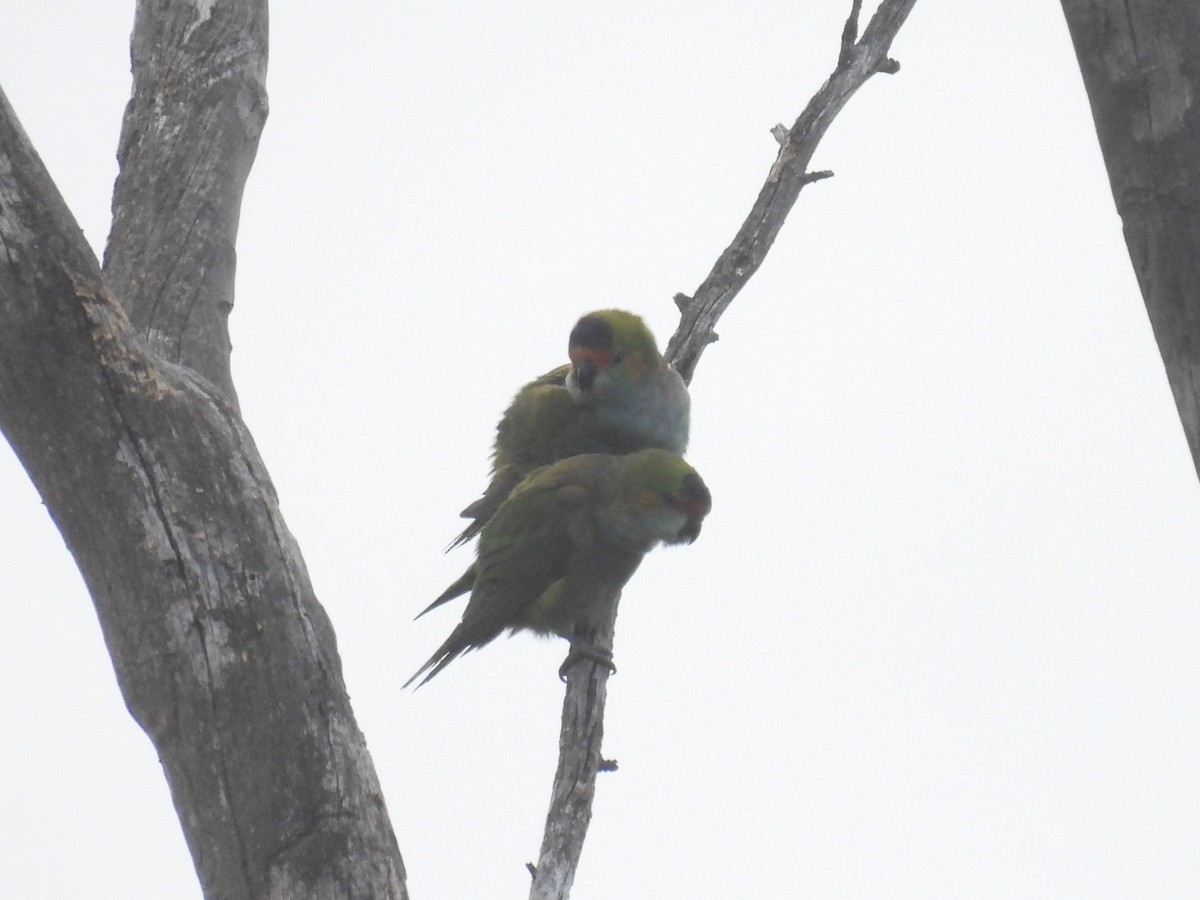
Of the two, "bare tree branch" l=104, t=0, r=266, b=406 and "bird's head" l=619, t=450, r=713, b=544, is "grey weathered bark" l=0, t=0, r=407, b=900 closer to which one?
"bare tree branch" l=104, t=0, r=266, b=406

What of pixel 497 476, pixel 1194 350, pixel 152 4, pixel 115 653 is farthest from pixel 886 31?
pixel 115 653

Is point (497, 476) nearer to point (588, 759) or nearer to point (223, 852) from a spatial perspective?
point (588, 759)

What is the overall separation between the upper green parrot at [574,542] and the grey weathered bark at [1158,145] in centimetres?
306

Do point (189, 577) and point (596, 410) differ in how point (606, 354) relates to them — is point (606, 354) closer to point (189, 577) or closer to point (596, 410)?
point (596, 410)

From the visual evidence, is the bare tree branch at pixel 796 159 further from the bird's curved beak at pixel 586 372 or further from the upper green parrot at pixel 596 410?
the bird's curved beak at pixel 586 372

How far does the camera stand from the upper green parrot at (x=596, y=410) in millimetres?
5832

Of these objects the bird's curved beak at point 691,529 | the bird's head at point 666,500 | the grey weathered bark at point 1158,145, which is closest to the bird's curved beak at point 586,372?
the bird's head at point 666,500

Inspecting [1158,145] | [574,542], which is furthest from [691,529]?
[1158,145]

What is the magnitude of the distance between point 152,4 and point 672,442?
112 inches

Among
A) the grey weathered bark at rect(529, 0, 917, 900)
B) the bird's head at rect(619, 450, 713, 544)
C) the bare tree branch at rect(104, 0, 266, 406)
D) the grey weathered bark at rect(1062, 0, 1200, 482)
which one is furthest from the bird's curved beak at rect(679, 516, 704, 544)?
the grey weathered bark at rect(1062, 0, 1200, 482)

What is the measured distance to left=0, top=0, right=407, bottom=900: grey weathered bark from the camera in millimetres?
2488

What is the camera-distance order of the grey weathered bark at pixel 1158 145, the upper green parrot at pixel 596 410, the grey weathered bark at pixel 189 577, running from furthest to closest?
the upper green parrot at pixel 596 410, the grey weathered bark at pixel 189 577, the grey weathered bark at pixel 1158 145

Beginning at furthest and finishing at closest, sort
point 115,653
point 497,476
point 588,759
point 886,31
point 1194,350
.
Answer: point 497,476 < point 886,31 < point 588,759 < point 115,653 < point 1194,350

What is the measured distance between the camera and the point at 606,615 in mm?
5258
